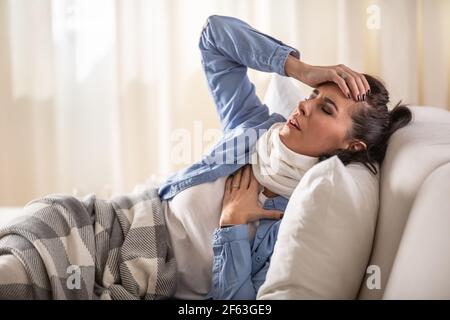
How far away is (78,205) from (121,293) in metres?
0.25

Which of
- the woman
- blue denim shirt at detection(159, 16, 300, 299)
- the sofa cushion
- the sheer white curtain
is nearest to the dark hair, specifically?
the woman

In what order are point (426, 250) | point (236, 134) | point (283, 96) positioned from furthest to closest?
1. point (283, 96)
2. point (236, 134)
3. point (426, 250)

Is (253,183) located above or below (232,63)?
below

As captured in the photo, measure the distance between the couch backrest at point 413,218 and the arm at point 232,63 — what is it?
43 centimetres

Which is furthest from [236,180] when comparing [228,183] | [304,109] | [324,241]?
[324,241]

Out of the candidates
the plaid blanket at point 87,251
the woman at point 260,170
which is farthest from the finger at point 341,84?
the plaid blanket at point 87,251

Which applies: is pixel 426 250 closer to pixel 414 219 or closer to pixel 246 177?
pixel 414 219

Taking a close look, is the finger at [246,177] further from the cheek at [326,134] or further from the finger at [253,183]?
the cheek at [326,134]

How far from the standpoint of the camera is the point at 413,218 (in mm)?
1065

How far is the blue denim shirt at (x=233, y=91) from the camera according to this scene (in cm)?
160

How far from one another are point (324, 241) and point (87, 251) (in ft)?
1.85
